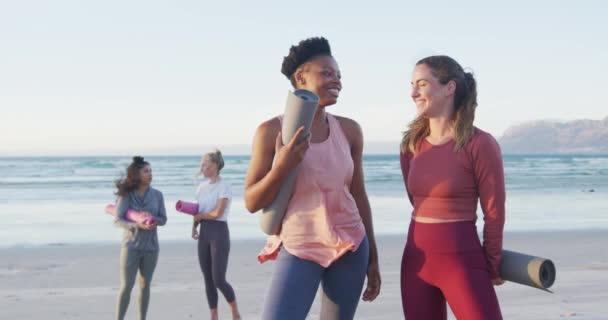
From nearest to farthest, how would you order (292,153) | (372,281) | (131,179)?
1. (292,153)
2. (372,281)
3. (131,179)

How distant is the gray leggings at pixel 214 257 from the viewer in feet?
22.7

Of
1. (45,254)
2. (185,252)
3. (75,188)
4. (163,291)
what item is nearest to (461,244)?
(163,291)

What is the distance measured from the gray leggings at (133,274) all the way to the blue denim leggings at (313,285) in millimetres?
3451

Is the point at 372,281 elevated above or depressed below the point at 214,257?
above

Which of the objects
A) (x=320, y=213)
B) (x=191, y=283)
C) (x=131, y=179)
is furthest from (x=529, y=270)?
(x=191, y=283)

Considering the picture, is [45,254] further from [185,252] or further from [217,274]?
[217,274]

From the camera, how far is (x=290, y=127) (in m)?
3.14

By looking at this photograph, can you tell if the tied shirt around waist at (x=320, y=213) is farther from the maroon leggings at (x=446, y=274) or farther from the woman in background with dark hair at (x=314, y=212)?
the maroon leggings at (x=446, y=274)

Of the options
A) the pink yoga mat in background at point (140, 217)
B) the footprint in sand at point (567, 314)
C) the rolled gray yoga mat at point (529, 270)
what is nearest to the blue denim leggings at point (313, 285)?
the rolled gray yoga mat at point (529, 270)

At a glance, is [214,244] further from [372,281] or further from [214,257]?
[372,281]

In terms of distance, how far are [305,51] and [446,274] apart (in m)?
1.19

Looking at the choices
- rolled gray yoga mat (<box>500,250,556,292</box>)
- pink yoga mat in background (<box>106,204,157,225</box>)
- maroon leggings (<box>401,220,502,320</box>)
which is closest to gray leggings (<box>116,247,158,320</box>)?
pink yoga mat in background (<box>106,204,157,225</box>)

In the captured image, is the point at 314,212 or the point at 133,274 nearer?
the point at 314,212

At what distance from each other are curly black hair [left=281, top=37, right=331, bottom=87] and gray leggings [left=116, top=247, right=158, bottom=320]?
360 cm
